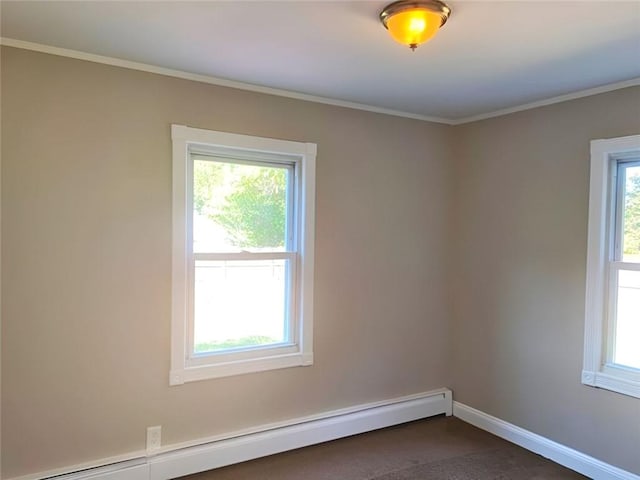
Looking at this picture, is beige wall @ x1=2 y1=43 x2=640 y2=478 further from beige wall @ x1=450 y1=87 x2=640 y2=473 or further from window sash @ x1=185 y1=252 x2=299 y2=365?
window sash @ x1=185 y1=252 x2=299 y2=365

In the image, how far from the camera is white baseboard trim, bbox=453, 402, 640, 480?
9.32 ft

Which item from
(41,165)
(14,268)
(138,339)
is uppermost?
(41,165)

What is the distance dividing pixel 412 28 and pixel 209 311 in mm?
2087

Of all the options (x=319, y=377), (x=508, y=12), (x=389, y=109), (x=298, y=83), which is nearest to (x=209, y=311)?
(x=319, y=377)

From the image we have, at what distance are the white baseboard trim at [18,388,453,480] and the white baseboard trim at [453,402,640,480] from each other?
0.22 metres

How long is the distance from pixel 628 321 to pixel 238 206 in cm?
261

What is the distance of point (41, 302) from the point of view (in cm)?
244

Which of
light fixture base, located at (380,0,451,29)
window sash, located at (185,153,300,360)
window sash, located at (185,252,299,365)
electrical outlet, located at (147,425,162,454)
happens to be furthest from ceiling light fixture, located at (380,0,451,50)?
electrical outlet, located at (147,425,162,454)

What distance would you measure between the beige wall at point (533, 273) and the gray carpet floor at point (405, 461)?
273 millimetres

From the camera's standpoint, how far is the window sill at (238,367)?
2.84 meters

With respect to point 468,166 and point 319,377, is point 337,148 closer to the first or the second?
point 468,166

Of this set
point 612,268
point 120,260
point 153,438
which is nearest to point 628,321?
point 612,268

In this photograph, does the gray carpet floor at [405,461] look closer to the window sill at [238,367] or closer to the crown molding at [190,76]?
the window sill at [238,367]

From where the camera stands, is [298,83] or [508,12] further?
[298,83]
